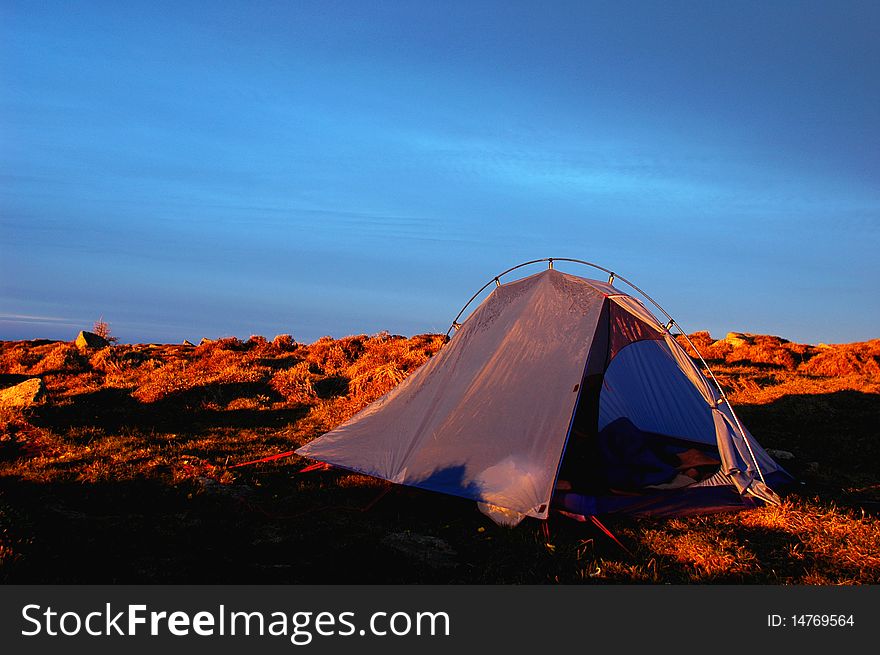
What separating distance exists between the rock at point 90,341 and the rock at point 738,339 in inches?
991

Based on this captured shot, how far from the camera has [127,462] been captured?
381 inches

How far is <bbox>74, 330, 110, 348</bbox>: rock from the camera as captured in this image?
25.5m

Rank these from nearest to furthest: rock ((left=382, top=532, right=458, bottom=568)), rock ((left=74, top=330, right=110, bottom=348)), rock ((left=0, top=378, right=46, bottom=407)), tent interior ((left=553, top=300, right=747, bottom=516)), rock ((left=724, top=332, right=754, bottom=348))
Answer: rock ((left=382, top=532, right=458, bottom=568))
tent interior ((left=553, top=300, right=747, bottom=516))
rock ((left=0, top=378, right=46, bottom=407))
rock ((left=74, top=330, right=110, bottom=348))
rock ((left=724, top=332, right=754, bottom=348))

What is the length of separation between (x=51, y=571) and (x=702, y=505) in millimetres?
6839

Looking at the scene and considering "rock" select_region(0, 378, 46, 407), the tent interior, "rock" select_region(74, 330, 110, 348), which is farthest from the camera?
"rock" select_region(74, 330, 110, 348)

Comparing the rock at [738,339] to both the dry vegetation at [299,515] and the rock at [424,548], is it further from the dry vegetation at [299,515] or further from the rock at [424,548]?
the rock at [424,548]

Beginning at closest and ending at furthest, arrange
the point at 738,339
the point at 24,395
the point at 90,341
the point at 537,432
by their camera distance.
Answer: the point at 537,432 → the point at 24,395 → the point at 90,341 → the point at 738,339

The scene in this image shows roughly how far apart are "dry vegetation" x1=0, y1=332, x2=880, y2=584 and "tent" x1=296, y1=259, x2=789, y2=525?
0.38 metres

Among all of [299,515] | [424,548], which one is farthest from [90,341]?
[424,548]

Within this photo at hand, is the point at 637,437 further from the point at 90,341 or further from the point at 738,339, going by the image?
the point at 90,341

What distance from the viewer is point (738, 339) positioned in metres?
27.8

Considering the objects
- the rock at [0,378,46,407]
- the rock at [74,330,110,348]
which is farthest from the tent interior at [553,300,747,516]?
the rock at [74,330,110,348]

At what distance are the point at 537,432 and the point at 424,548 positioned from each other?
1.93 metres

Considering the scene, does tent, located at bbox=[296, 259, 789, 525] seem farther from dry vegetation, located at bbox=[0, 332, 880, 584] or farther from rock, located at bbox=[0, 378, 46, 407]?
rock, located at bbox=[0, 378, 46, 407]
